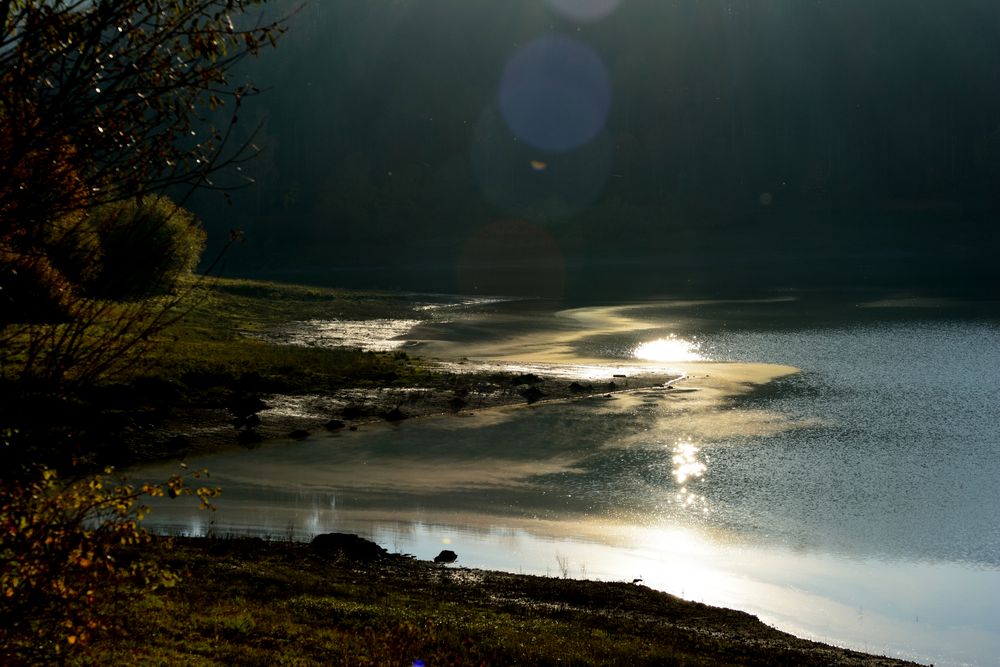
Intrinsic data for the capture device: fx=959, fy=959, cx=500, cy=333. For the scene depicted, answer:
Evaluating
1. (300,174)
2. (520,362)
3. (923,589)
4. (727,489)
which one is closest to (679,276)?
(520,362)

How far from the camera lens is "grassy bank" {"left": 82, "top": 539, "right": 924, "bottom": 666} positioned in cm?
962

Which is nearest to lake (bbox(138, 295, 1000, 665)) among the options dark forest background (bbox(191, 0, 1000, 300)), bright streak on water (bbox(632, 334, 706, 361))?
bright streak on water (bbox(632, 334, 706, 361))

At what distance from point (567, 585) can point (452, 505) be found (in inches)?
243

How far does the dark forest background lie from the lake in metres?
83.1

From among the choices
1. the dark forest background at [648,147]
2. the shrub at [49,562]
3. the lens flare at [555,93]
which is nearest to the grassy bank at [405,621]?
the shrub at [49,562]

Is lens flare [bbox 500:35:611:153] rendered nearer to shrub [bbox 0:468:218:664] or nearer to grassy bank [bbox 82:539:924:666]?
grassy bank [bbox 82:539:924:666]

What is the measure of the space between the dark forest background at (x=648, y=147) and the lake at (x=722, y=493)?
273 feet

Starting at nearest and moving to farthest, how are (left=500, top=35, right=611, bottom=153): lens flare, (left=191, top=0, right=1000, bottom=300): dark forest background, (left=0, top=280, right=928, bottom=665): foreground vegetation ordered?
1. (left=0, top=280, right=928, bottom=665): foreground vegetation
2. (left=191, top=0, right=1000, bottom=300): dark forest background
3. (left=500, top=35, right=611, bottom=153): lens flare

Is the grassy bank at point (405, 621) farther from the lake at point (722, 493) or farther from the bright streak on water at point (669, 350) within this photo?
the bright streak on water at point (669, 350)

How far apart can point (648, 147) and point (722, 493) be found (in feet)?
500

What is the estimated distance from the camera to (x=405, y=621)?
446 inches

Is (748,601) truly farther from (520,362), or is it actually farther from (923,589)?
(520,362)

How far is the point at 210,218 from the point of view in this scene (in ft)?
511

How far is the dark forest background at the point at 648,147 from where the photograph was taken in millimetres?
134000
